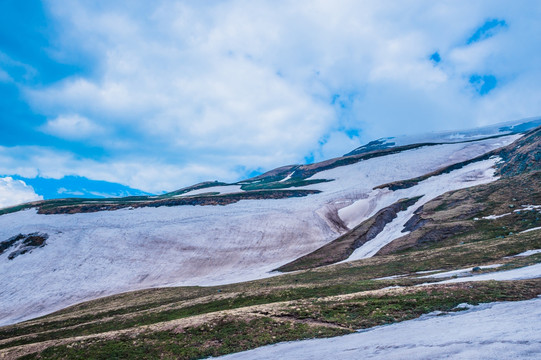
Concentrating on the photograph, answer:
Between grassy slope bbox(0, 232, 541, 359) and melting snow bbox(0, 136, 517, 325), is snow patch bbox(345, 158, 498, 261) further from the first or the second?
grassy slope bbox(0, 232, 541, 359)

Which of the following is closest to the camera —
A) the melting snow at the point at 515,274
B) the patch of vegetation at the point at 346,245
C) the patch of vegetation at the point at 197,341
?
the patch of vegetation at the point at 197,341

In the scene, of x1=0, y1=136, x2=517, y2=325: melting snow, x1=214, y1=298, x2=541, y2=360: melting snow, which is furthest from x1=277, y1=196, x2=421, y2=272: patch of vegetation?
x1=214, y1=298, x2=541, y2=360: melting snow

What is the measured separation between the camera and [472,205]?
53.7 m

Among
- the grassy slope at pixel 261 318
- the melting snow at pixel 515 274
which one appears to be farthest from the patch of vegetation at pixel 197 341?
the melting snow at pixel 515 274

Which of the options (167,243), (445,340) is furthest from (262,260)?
(445,340)

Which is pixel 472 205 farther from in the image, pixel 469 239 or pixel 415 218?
pixel 469 239

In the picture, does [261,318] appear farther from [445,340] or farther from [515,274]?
[515,274]

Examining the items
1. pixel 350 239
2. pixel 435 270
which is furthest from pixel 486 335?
pixel 350 239

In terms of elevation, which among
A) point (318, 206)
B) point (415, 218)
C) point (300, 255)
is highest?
point (318, 206)

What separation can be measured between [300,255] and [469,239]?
30.8 metres

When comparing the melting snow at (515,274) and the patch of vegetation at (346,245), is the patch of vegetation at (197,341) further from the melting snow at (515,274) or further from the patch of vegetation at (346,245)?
the patch of vegetation at (346,245)

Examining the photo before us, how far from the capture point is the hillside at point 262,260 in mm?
20094

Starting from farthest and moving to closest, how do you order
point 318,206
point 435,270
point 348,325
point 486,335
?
1. point 318,206
2. point 435,270
3. point 348,325
4. point 486,335

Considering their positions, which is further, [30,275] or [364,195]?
[364,195]
